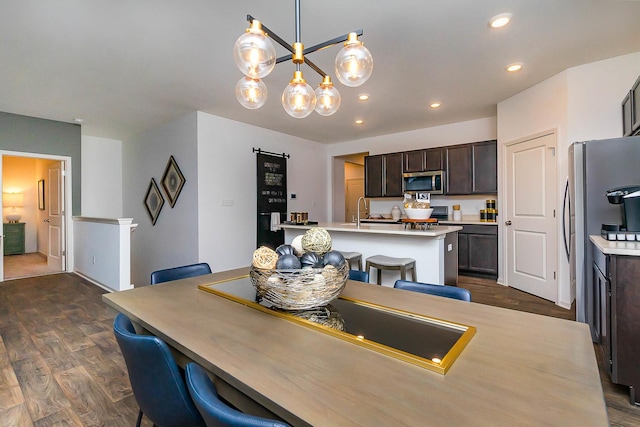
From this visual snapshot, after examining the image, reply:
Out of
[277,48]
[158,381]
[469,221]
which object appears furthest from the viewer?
[469,221]

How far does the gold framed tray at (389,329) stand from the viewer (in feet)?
2.91

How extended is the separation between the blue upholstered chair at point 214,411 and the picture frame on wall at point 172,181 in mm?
4383

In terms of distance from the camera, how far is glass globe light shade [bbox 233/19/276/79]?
144 cm

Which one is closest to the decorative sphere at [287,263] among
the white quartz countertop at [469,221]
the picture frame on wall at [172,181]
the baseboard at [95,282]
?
the baseboard at [95,282]

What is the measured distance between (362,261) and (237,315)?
8.39 feet

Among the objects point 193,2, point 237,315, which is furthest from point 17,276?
point 237,315

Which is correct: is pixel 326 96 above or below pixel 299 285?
above

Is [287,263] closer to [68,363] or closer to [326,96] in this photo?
[326,96]

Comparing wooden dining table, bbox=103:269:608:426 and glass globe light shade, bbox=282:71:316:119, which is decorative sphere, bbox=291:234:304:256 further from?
glass globe light shade, bbox=282:71:316:119

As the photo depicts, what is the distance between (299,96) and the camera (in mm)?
1912

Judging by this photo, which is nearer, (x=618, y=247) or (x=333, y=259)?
(x=333, y=259)

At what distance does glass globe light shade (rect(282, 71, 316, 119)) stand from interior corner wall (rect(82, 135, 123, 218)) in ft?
18.0

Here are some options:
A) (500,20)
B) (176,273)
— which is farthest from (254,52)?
(500,20)

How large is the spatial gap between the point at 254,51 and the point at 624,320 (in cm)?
262
